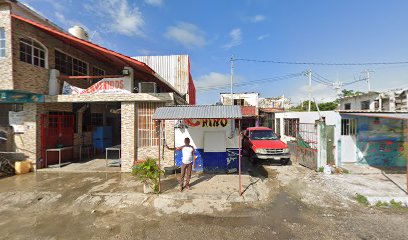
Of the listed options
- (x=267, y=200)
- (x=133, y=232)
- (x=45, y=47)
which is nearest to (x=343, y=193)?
(x=267, y=200)

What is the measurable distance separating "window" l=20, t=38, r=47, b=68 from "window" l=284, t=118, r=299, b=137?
15597 mm

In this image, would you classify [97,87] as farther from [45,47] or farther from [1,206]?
[1,206]

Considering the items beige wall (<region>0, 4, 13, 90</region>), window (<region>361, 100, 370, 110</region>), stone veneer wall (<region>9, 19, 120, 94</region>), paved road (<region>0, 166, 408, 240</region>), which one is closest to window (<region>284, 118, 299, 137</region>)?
window (<region>361, 100, 370, 110</region>)

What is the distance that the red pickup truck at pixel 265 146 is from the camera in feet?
32.1

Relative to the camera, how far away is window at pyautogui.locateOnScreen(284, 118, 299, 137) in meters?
14.6

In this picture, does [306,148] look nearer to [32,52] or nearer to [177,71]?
[177,71]

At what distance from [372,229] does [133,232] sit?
17.9ft

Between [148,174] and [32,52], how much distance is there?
314 inches

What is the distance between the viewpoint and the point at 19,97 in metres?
8.38

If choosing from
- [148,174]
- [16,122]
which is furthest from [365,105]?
[16,122]

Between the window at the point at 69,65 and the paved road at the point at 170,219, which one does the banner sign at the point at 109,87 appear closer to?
the window at the point at 69,65

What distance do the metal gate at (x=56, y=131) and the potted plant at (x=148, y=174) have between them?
21.6 ft

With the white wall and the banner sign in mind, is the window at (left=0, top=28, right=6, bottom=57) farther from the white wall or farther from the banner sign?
the white wall

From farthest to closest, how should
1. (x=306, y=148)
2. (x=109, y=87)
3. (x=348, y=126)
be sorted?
(x=306, y=148), (x=348, y=126), (x=109, y=87)
